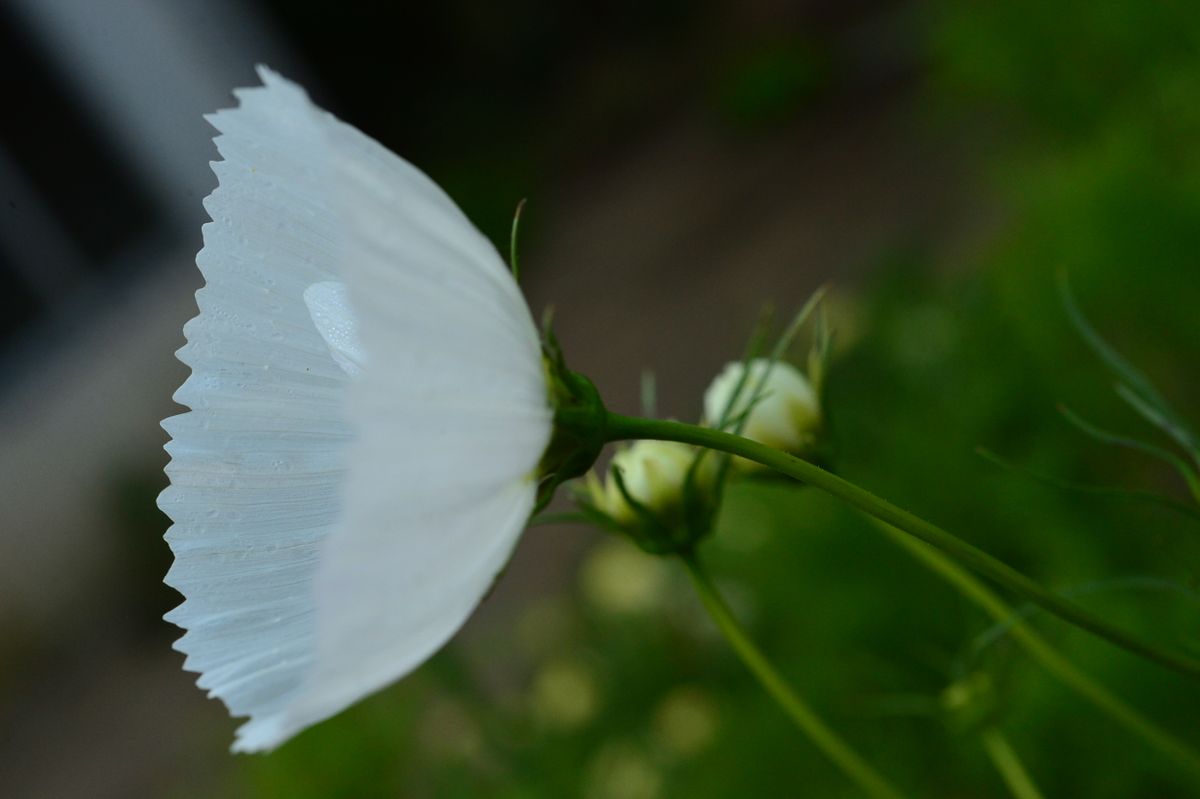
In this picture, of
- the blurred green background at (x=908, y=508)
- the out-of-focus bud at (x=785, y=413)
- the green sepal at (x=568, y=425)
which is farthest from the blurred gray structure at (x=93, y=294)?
Result: the green sepal at (x=568, y=425)

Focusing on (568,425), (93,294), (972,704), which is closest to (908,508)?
(972,704)

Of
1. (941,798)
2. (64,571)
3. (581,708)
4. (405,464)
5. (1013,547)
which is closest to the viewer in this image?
(405,464)

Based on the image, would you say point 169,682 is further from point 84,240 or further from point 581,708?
point 581,708

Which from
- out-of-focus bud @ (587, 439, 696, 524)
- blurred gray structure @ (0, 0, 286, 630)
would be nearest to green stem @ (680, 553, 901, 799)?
out-of-focus bud @ (587, 439, 696, 524)

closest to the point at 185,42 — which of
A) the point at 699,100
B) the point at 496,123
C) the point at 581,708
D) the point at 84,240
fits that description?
the point at 84,240

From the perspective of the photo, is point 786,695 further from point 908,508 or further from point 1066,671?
point 908,508

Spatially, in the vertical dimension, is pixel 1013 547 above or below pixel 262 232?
below
